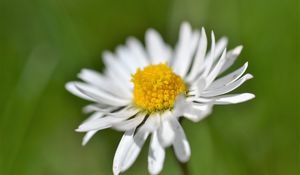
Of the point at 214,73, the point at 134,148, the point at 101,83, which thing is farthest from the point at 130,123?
the point at 101,83

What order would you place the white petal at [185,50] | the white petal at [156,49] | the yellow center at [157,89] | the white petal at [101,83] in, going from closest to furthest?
the yellow center at [157,89] → the white petal at [101,83] → the white petal at [185,50] → the white petal at [156,49]

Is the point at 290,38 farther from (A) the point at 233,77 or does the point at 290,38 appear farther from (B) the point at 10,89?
(B) the point at 10,89

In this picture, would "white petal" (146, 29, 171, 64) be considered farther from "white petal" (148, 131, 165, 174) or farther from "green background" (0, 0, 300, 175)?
"white petal" (148, 131, 165, 174)

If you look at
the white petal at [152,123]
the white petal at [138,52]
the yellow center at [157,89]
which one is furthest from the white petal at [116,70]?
the white petal at [152,123]

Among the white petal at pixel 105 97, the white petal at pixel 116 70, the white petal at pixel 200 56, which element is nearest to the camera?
the white petal at pixel 200 56

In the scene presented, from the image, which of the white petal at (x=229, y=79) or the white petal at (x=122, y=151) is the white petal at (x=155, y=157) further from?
the white petal at (x=229, y=79)
